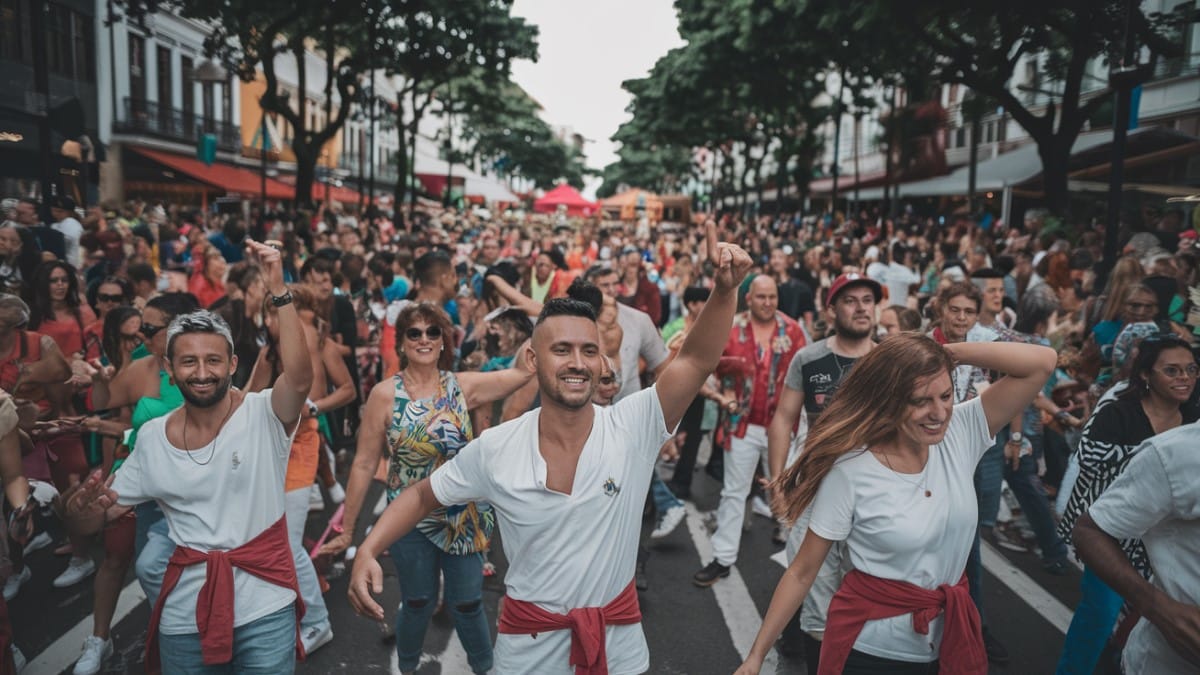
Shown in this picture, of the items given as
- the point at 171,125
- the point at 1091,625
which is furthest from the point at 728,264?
the point at 171,125

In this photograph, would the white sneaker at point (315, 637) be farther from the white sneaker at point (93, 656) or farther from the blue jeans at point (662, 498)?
the blue jeans at point (662, 498)

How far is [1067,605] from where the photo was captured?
209 inches

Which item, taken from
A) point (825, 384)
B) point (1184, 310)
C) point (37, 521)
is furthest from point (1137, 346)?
point (37, 521)

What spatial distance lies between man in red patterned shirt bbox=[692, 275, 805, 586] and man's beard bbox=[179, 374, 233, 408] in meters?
3.33

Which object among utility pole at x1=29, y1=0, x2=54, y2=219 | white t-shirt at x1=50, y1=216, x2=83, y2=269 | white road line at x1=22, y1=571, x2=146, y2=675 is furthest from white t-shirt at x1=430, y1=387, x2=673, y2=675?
white t-shirt at x1=50, y1=216, x2=83, y2=269

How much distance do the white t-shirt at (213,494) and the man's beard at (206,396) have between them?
0.33 feet

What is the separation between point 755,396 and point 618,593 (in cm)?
322

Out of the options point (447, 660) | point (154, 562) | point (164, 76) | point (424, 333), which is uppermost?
point (164, 76)

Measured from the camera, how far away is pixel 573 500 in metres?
2.65

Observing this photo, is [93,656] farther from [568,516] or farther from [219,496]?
[568,516]

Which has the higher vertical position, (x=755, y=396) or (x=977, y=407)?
(x=977, y=407)

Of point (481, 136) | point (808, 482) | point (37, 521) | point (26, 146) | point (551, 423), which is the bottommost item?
point (37, 521)

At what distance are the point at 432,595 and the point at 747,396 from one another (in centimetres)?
258

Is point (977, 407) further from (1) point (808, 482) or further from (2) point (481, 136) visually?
(2) point (481, 136)
